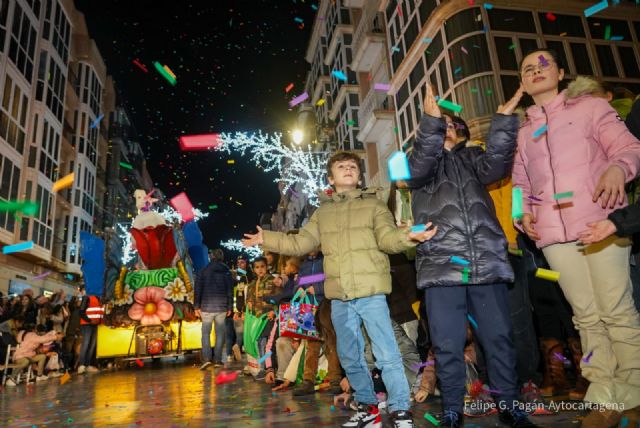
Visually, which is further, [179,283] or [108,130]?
[108,130]

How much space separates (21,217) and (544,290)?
2460 cm

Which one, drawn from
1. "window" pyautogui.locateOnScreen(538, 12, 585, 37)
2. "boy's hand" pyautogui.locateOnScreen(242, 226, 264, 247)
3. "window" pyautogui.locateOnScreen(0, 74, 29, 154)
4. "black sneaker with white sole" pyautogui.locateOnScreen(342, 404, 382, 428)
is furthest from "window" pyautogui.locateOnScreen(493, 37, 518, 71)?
"window" pyautogui.locateOnScreen(0, 74, 29, 154)

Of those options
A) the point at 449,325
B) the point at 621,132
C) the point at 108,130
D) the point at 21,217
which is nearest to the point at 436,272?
the point at 449,325

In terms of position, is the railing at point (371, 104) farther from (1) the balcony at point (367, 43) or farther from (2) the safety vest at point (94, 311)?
(2) the safety vest at point (94, 311)

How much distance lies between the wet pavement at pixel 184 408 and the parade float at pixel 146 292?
91.0 inches

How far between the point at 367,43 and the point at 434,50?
618cm

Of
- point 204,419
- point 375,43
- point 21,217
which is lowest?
point 204,419

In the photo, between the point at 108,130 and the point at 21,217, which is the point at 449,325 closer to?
the point at 21,217

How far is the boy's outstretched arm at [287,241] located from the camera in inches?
136

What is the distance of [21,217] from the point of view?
72.6 ft

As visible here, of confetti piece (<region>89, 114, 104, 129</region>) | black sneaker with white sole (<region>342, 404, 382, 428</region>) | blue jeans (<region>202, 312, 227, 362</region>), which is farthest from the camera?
confetti piece (<region>89, 114, 104, 129</region>)

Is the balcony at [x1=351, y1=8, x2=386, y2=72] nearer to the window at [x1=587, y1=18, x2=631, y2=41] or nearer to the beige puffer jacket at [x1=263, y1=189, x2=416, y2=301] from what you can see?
the window at [x1=587, y1=18, x2=631, y2=41]

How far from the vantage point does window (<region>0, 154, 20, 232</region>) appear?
20.2m

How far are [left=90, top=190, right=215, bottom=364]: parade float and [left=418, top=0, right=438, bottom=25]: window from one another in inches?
495
